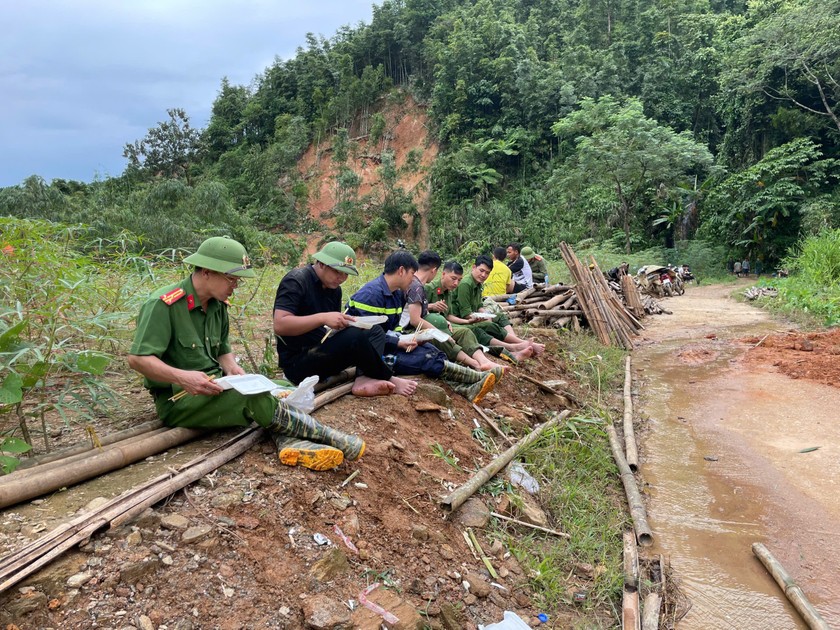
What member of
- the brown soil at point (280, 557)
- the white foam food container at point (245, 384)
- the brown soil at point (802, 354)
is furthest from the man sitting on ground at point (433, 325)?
the brown soil at point (802, 354)

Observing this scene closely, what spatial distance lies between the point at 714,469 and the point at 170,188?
14652 millimetres

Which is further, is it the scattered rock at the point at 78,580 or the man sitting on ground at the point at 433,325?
the man sitting on ground at the point at 433,325

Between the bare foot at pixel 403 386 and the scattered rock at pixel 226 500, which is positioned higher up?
the scattered rock at pixel 226 500

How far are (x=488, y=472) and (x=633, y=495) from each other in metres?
1.12

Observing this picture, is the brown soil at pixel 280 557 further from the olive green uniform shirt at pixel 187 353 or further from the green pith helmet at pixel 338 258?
the green pith helmet at pixel 338 258

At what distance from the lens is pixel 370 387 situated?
380 centimetres

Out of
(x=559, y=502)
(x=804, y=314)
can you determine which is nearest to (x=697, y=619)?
(x=559, y=502)

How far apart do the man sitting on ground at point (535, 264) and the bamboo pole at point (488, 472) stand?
21.3ft

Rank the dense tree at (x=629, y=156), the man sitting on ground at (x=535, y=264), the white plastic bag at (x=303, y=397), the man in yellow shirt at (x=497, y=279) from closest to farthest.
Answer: the white plastic bag at (x=303, y=397), the man in yellow shirt at (x=497, y=279), the man sitting on ground at (x=535, y=264), the dense tree at (x=629, y=156)

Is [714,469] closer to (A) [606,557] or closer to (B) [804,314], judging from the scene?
(A) [606,557]

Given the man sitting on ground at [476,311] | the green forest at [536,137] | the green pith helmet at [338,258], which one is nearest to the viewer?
the green pith helmet at [338,258]

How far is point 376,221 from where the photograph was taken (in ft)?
94.8

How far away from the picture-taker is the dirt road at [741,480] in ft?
9.39

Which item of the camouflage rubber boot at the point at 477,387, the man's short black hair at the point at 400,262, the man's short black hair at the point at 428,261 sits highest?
the man's short black hair at the point at 400,262
